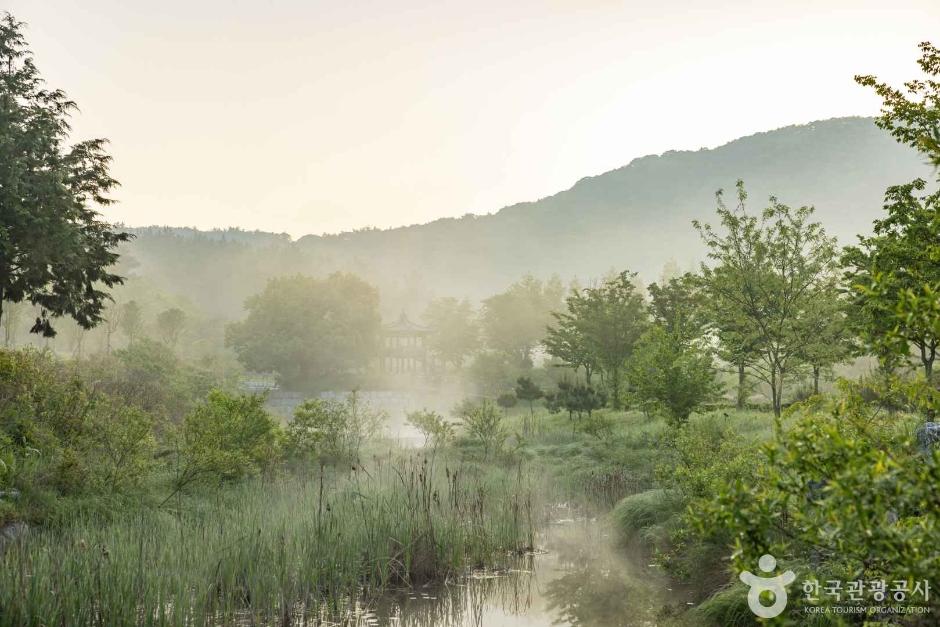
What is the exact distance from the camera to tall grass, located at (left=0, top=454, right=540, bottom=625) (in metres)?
4.97

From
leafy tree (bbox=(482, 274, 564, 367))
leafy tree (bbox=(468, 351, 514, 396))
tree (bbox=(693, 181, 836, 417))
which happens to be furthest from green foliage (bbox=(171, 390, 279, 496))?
leafy tree (bbox=(482, 274, 564, 367))

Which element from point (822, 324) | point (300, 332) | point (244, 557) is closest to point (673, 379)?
point (822, 324)

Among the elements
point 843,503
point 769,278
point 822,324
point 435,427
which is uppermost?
point 769,278

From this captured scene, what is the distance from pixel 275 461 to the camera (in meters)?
12.7

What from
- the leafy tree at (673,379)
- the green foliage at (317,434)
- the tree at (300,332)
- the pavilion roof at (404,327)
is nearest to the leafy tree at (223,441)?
the green foliage at (317,434)

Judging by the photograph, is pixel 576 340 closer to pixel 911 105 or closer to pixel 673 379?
pixel 673 379

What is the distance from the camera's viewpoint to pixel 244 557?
6.42 meters

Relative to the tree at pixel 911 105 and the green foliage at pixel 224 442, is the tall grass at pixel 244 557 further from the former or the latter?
the tree at pixel 911 105

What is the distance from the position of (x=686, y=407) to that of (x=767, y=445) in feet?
39.2

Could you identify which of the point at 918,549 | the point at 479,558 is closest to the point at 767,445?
the point at 918,549

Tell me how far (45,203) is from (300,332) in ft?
129

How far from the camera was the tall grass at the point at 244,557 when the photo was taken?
497 centimetres

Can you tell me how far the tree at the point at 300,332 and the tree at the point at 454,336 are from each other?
8.90 metres

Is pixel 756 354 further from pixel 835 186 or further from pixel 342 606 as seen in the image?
pixel 835 186
